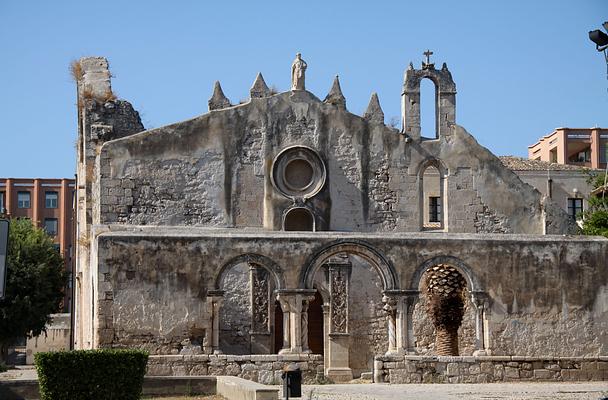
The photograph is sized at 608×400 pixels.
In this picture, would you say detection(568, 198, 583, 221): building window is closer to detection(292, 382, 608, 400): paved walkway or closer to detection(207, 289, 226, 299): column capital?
detection(292, 382, 608, 400): paved walkway

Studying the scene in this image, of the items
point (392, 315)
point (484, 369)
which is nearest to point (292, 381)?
point (484, 369)

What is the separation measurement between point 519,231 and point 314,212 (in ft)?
20.5

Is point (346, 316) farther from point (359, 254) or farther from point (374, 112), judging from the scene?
point (374, 112)

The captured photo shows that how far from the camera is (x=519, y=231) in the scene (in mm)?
37281

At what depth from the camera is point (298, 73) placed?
1467 inches

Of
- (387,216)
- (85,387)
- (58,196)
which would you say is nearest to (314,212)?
(387,216)

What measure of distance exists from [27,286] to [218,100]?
1691 centimetres

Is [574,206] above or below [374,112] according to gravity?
below

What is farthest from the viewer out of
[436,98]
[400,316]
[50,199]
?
[50,199]

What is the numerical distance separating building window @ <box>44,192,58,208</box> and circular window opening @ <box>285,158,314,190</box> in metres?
55.3

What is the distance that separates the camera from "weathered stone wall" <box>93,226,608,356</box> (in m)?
31.0

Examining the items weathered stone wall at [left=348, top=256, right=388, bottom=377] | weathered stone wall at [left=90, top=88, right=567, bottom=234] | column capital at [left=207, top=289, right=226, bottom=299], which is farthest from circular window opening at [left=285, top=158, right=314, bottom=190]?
column capital at [left=207, top=289, right=226, bottom=299]

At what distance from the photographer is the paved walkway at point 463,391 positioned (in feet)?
83.1

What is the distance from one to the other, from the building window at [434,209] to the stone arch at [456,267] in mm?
14984
